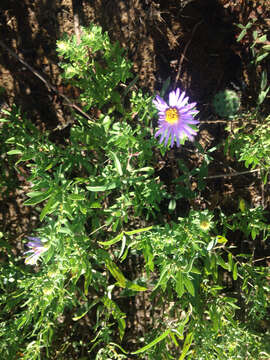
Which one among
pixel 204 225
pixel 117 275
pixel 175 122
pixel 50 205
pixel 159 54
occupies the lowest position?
pixel 117 275

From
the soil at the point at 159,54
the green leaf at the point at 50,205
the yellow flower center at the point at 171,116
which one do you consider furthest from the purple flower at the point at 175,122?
the soil at the point at 159,54

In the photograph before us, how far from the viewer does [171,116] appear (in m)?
1.11

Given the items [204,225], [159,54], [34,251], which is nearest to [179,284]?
[204,225]

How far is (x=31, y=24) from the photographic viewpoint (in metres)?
1.62

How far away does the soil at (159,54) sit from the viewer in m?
1.50

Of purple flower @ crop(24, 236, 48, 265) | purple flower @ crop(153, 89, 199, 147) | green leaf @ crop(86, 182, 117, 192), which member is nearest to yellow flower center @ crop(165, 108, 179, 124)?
purple flower @ crop(153, 89, 199, 147)

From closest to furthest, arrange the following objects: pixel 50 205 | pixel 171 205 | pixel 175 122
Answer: pixel 50 205
pixel 175 122
pixel 171 205

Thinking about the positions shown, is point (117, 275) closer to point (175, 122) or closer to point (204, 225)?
point (204, 225)

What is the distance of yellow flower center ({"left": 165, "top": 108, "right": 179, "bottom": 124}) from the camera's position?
1104 mm

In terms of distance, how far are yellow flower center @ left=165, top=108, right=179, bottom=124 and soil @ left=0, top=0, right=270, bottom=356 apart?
53 cm

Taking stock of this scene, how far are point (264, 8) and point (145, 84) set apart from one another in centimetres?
67

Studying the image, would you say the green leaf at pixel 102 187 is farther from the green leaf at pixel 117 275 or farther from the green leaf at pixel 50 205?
the green leaf at pixel 117 275

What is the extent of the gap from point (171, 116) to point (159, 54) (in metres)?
0.65

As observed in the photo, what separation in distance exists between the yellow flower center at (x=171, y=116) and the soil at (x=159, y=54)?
20.8 inches
